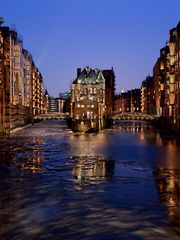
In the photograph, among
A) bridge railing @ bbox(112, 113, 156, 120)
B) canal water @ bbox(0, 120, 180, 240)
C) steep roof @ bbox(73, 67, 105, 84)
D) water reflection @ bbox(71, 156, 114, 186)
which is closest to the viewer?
canal water @ bbox(0, 120, 180, 240)

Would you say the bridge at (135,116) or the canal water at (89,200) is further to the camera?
the bridge at (135,116)

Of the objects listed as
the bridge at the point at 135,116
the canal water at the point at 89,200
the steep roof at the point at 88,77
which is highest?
the steep roof at the point at 88,77

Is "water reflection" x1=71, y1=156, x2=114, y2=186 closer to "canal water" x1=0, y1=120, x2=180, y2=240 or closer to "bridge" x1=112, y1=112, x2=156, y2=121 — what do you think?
"canal water" x1=0, y1=120, x2=180, y2=240

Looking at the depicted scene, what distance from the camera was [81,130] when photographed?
88.9m

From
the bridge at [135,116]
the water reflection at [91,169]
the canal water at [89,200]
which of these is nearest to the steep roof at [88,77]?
the bridge at [135,116]

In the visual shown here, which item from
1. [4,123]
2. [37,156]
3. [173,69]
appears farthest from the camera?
[173,69]

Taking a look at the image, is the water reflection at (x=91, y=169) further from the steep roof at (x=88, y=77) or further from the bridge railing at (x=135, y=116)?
the steep roof at (x=88, y=77)

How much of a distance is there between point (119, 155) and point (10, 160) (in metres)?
10.6

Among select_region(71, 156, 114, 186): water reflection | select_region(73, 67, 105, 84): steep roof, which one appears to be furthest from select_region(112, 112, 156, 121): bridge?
select_region(71, 156, 114, 186): water reflection

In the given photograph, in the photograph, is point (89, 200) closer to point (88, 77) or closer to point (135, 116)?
point (135, 116)

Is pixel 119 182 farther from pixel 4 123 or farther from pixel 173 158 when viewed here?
pixel 4 123

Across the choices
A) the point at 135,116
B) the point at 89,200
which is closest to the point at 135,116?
the point at 135,116

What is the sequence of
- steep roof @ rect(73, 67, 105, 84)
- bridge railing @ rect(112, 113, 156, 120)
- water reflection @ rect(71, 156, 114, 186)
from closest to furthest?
water reflection @ rect(71, 156, 114, 186) → bridge railing @ rect(112, 113, 156, 120) → steep roof @ rect(73, 67, 105, 84)

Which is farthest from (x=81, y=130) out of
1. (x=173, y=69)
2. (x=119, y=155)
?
(x=119, y=155)
